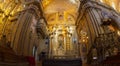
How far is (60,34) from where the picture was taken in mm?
32875

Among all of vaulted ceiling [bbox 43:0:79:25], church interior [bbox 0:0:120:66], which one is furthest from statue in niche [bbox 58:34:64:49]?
vaulted ceiling [bbox 43:0:79:25]

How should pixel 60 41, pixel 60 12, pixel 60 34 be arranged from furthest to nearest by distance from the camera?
pixel 60 12, pixel 60 34, pixel 60 41

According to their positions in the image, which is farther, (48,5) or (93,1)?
(48,5)

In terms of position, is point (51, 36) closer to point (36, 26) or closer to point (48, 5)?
point (48, 5)

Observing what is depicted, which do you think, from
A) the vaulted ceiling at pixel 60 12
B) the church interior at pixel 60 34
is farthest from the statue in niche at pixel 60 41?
the vaulted ceiling at pixel 60 12

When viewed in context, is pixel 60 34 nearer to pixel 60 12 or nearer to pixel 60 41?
pixel 60 41

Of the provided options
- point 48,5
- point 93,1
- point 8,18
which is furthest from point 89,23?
point 48,5

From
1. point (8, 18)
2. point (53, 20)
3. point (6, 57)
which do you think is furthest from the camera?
point (53, 20)

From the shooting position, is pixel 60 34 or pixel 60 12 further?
pixel 60 12

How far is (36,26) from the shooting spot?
1016 inches

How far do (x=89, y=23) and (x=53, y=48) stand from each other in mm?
10474

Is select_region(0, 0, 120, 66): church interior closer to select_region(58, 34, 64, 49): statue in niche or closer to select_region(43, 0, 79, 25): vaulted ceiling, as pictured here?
select_region(58, 34, 64, 49): statue in niche

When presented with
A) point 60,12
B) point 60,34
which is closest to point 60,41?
point 60,34

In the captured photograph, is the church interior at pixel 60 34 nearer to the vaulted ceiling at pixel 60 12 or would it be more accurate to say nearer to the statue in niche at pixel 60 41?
the statue in niche at pixel 60 41
